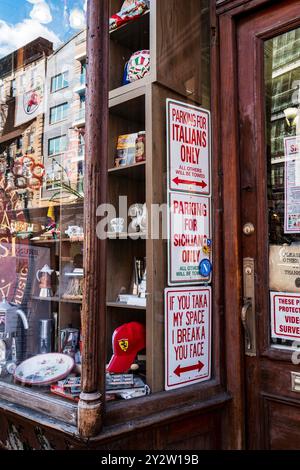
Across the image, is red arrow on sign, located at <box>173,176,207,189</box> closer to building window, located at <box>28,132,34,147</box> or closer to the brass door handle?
the brass door handle

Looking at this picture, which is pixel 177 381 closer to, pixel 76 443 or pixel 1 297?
pixel 76 443

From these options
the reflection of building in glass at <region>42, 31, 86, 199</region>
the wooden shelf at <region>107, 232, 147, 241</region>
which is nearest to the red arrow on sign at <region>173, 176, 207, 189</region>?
the wooden shelf at <region>107, 232, 147, 241</region>

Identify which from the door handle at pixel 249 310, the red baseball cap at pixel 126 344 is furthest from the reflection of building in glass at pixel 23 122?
the door handle at pixel 249 310

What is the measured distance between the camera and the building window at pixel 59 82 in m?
2.52

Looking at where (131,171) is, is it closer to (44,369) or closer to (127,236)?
(127,236)

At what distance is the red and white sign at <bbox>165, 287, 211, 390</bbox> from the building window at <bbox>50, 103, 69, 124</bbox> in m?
1.34

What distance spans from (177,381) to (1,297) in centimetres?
123

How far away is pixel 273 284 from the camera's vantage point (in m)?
1.82

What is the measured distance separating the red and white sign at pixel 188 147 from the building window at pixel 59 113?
80 centimetres

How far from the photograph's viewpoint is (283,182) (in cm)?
183

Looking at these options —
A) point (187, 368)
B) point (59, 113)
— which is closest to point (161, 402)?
point (187, 368)

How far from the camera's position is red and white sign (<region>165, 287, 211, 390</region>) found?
6.06 feet

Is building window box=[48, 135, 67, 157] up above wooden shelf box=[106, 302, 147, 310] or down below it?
above

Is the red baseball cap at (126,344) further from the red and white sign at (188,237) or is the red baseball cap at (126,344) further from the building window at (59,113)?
the building window at (59,113)
